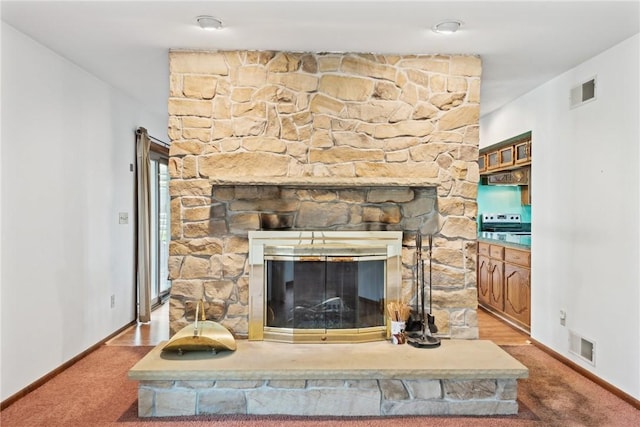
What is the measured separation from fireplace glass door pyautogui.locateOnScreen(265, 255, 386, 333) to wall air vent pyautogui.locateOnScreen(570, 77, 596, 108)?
6.40 feet

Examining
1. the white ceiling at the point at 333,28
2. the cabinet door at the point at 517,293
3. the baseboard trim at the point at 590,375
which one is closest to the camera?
the white ceiling at the point at 333,28

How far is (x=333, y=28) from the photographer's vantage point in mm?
2918

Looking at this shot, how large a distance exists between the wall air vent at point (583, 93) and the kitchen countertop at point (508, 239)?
1473 millimetres

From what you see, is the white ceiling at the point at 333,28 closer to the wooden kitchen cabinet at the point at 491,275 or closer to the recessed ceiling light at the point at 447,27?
the recessed ceiling light at the point at 447,27

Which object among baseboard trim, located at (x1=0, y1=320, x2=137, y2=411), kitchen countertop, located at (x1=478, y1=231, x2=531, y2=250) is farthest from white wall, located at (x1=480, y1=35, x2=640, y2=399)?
baseboard trim, located at (x1=0, y1=320, x2=137, y2=411)

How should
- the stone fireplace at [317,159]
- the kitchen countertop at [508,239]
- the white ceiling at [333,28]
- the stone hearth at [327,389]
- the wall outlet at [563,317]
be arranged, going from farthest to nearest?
the kitchen countertop at [508,239] → the wall outlet at [563,317] → the stone fireplace at [317,159] → the stone hearth at [327,389] → the white ceiling at [333,28]

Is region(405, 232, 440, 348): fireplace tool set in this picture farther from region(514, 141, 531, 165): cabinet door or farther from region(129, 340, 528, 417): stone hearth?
region(514, 141, 531, 165): cabinet door

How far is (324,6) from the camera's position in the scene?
262cm

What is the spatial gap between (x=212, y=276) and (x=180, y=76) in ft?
4.56

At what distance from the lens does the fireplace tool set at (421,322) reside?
3.18m

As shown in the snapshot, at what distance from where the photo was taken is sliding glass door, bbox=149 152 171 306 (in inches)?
240

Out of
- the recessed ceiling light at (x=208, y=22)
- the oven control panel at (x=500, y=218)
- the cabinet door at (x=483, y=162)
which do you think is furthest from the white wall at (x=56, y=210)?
the oven control panel at (x=500, y=218)

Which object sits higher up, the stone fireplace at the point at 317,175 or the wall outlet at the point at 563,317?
the stone fireplace at the point at 317,175

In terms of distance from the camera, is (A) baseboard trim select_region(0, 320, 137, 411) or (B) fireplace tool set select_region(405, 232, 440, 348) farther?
(B) fireplace tool set select_region(405, 232, 440, 348)
